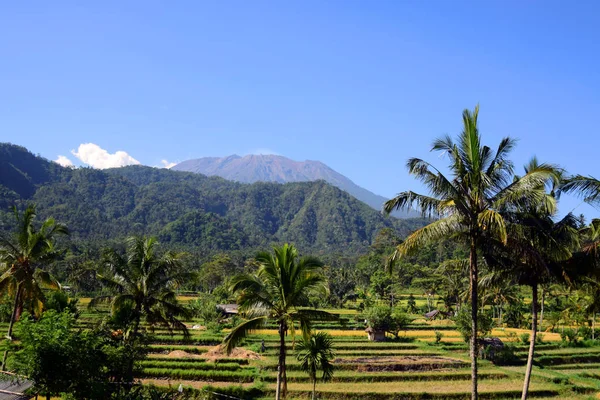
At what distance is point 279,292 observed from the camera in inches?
550

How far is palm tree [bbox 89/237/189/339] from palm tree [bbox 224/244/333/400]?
218 inches

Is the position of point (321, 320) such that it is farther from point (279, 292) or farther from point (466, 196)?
point (466, 196)

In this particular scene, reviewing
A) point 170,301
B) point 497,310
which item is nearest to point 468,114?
point 170,301

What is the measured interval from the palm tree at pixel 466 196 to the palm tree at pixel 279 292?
9.51 ft

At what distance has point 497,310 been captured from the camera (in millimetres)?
58438

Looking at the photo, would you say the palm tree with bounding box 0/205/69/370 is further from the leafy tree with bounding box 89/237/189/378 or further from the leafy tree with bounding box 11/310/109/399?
the leafy tree with bounding box 11/310/109/399

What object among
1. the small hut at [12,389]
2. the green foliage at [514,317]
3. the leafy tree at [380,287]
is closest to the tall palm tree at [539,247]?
the small hut at [12,389]

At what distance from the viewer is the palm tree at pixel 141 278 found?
1800 centimetres

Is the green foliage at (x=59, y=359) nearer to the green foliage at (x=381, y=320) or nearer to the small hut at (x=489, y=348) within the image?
the small hut at (x=489, y=348)

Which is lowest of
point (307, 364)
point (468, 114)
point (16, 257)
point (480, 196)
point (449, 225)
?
point (307, 364)

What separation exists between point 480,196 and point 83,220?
18722 cm

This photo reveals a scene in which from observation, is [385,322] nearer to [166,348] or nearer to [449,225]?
[166,348]

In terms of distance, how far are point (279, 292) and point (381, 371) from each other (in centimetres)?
1570

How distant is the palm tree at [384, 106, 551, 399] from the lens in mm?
12008
